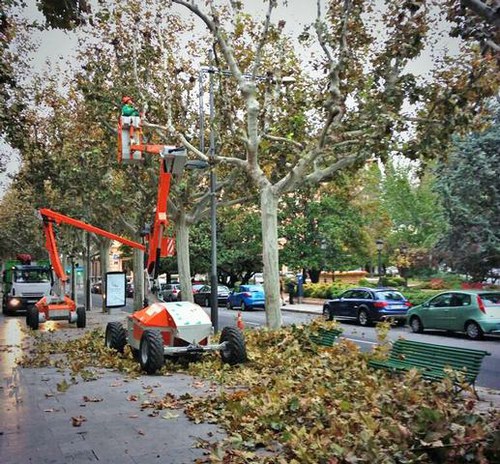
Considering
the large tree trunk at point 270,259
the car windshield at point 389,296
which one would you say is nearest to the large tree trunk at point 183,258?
the large tree trunk at point 270,259

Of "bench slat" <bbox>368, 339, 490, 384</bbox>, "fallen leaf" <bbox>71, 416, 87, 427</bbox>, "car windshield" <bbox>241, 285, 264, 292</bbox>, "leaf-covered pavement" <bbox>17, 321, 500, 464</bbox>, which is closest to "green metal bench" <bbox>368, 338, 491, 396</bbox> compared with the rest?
"bench slat" <bbox>368, 339, 490, 384</bbox>

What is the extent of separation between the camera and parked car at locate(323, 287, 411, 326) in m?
21.0

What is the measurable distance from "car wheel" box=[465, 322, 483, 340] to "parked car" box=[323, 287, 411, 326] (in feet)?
12.0

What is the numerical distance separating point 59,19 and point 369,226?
134 ft

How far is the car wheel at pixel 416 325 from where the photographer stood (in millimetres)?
18734

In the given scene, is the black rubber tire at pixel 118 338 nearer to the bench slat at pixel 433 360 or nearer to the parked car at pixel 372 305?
the bench slat at pixel 433 360

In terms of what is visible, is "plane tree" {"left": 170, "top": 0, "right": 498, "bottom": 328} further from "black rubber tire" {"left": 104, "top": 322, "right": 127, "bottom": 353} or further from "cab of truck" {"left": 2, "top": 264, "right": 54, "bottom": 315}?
"cab of truck" {"left": 2, "top": 264, "right": 54, "bottom": 315}

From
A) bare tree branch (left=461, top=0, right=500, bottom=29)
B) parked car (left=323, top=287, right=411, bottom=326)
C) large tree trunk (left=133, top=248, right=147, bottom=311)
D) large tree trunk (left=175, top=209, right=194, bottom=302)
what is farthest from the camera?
large tree trunk (left=133, top=248, right=147, bottom=311)

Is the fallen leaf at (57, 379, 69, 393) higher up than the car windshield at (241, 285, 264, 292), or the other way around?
the car windshield at (241, 285, 264, 292)

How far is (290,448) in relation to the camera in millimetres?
5363

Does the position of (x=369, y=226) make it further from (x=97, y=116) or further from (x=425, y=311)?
(x=97, y=116)

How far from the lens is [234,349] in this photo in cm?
1030

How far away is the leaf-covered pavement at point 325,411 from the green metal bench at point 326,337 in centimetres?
19

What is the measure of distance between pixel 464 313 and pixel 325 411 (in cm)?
1197
